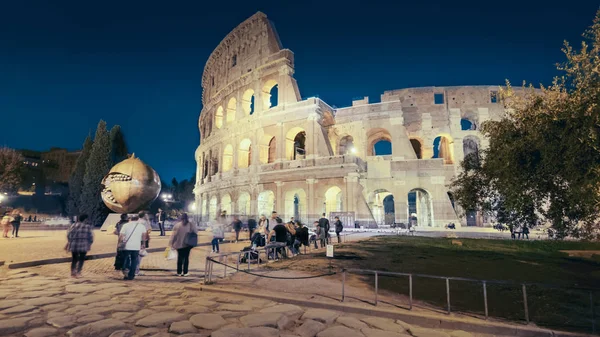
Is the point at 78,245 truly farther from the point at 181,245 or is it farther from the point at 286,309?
the point at 286,309

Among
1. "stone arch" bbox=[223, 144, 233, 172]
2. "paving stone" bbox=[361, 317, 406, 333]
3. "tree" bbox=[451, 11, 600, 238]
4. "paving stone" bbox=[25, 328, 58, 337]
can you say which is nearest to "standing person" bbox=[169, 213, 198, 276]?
"paving stone" bbox=[25, 328, 58, 337]

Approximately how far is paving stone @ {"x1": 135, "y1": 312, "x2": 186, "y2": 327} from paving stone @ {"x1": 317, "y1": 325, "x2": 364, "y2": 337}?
6.54 ft

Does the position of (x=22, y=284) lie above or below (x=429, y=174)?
below

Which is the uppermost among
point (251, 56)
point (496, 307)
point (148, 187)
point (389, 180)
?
point (251, 56)

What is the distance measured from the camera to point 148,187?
1284 centimetres

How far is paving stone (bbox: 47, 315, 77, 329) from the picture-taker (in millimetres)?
3850

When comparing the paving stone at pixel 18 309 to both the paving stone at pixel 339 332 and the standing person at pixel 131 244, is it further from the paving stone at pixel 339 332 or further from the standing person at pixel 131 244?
the paving stone at pixel 339 332

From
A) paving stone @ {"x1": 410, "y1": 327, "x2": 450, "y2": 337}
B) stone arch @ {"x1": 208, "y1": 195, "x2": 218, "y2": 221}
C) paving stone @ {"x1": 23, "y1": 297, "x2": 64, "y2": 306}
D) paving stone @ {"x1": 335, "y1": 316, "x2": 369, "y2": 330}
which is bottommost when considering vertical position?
paving stone @ {"x1": 410, "y1": 327, "x2": 450, "y2": 337}

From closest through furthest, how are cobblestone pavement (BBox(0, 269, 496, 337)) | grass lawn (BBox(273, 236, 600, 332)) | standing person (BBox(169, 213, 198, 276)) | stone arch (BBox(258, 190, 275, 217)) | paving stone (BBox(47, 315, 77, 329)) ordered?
cobblestone pavement (BBox(0, 269, 496, 337))
paving stone (BBox(47, 315, 77, 329))
grass lawn (BBox(273, 236, 600, 332))
standing person (BBox(169, 213, 198, 276))
stone arch (BBox(258, 190, 275, 217))

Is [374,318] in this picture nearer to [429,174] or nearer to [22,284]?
[22,284]

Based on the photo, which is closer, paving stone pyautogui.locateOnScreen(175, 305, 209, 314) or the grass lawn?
paving stone pyautogui.locateOnScreen(175, 305, 209, 314)

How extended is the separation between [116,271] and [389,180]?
24104mm

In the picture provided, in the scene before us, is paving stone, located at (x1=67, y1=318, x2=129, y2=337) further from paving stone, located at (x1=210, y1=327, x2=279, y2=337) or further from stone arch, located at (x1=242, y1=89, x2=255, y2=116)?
stone arch, located at (x1=242, y1=89, x2=255, y2=116)

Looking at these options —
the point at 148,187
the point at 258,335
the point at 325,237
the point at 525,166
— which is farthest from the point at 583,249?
the point at 148,187
